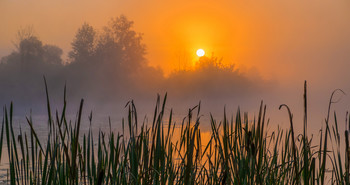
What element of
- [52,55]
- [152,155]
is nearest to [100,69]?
[52,55]

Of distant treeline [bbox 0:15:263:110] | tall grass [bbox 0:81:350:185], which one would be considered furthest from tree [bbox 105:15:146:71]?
tall grass [bbox 0:81:350:185]

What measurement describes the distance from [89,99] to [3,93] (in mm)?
28724

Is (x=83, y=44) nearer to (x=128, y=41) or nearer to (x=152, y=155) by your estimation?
(x=128, y=41)

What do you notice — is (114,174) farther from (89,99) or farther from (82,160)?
(89,99)

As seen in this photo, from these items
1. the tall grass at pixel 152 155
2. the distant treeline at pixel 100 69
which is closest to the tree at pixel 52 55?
the distant treeline at pixel 100 69

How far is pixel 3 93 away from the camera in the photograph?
60406 millimetres

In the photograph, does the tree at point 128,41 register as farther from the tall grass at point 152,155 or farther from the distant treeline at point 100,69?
the tall grass at point 152,155

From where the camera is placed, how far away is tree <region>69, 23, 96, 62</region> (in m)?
46.8

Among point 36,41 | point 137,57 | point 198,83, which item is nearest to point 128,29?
point 137,57

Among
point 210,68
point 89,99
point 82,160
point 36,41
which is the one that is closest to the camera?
point 82,160

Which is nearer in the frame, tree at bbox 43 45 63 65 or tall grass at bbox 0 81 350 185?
tall grass at bbox 0 81 350 185

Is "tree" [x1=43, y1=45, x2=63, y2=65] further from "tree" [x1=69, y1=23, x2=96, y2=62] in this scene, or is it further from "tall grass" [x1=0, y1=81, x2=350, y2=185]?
"tall grass" [x1=0, y1=81, x2=350, y2=185]

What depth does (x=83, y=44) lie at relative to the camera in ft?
167

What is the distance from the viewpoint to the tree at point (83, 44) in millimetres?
46812
